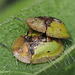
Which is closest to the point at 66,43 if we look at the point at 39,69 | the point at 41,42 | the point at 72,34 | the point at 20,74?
the point at 72,34

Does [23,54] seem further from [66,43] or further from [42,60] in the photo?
[66,43]

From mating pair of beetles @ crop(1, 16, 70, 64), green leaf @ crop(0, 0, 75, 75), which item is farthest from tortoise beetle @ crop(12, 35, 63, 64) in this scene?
green leaf @ crop(0, 0, 75, 75)

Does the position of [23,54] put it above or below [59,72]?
above

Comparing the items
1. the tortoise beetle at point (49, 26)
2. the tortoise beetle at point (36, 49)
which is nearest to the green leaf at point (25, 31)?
the tortoise beetle at point (36, 49)

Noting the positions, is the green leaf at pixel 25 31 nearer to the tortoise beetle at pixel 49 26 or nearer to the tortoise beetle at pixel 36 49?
the tortoise beetle at pixel 36 49

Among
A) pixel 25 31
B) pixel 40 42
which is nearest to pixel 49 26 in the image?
pixel 40 42

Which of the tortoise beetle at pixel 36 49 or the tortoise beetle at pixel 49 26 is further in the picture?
the tortoise beetle at pixel 49 26

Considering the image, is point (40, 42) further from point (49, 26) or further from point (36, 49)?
point (49, 26)

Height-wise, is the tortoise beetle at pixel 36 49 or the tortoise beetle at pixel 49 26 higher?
the tortoise beetle at pixel 49 26
